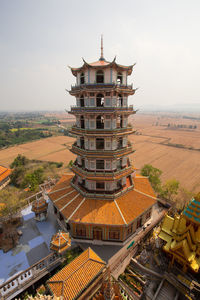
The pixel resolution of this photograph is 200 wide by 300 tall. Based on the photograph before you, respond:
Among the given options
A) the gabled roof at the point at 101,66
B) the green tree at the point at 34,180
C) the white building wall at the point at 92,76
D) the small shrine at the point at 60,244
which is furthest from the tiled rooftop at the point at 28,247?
the gabled roof at the point at 101,66

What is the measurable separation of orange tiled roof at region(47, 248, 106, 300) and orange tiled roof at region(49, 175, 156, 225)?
434 cm

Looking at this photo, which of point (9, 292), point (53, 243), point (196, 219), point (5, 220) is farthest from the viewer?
point (5, 220)

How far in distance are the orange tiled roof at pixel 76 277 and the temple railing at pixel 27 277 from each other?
13.4 ft

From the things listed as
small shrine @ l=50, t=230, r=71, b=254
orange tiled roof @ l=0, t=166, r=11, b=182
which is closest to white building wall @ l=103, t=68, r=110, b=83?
small shrine @ l=50, t=230, r=71, b=254

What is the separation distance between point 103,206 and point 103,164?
5783mm

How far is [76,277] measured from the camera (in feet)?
43.5

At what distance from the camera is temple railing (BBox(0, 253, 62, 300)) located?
1458 centimetres

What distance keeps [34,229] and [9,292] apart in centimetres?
835

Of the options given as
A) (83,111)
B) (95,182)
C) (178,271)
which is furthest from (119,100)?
(178,271)

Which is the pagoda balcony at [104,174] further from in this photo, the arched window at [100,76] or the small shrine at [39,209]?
the arched window at [100,76]

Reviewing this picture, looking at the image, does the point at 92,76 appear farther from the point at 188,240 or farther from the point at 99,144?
the point at 188,240

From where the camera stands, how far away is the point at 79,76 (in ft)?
65.2

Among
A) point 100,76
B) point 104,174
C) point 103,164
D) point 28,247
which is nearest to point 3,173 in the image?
point 28,247

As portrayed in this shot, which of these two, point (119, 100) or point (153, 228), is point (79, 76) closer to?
point (119, 100)
